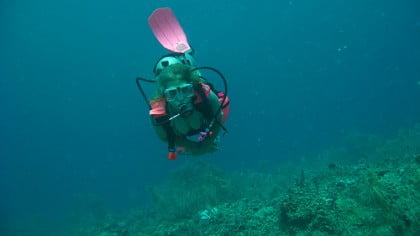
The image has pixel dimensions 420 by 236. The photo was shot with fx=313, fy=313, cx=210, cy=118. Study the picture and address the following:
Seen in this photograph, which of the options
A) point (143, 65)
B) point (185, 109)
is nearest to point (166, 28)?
point (185, 109)

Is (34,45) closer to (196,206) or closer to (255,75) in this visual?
(255,75)

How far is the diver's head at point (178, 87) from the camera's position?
4027 mm

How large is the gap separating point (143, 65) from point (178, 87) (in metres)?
106

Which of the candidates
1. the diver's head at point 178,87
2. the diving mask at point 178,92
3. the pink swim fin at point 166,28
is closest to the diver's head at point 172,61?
the pink swim fin at point 166,28

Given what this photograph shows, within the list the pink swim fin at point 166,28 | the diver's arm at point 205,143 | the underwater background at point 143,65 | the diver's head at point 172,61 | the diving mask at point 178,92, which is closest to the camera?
the diving mask at point 178,92

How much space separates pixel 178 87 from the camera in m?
4.02

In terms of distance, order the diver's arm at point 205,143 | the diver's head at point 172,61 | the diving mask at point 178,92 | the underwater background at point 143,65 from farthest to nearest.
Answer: the underwater background at point 143,65, the diver's head at point 172,61, the diver's arm at point 205,143, the diving mask at point 178,92

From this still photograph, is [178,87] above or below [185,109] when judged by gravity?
above

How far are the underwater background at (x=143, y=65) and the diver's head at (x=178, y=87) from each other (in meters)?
58.5

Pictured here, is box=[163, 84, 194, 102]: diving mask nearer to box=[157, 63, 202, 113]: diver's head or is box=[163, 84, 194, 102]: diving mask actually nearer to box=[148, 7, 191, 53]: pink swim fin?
box=[157, 63, 202, 113]: diver's head

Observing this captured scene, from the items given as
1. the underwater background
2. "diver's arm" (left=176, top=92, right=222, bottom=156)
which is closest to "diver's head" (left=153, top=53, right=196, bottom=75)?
"diver's arm" (left=176, top=92, right=222, bottom=156)

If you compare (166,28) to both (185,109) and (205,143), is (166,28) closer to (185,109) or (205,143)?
(205,143)

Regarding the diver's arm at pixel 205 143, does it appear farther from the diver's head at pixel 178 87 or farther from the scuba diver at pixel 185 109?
the diver's head at pixel 178 87

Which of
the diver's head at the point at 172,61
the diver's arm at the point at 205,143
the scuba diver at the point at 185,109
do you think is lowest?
the diver's arm at the point at 205,143
